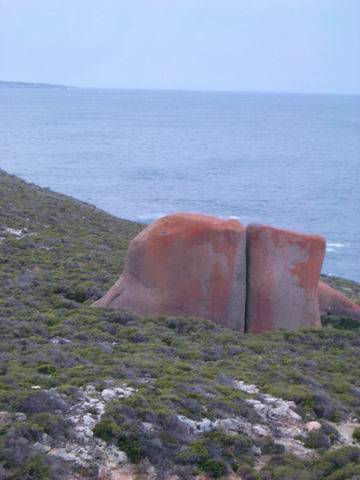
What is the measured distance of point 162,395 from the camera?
12.7 meters

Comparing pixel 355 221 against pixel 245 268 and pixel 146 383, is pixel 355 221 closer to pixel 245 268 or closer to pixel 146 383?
pixel 245 268

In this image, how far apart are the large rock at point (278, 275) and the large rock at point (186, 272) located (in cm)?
34

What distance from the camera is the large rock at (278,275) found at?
20703 mm

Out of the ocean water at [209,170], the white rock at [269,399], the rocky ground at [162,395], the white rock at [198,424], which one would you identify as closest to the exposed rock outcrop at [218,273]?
the rocky ground at [162,395]

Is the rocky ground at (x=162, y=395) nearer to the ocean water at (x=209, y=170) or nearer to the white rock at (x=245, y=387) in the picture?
the white rock at (x=245, y=387)

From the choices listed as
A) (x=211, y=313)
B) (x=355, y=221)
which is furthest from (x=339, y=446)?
(x=355, y=221)

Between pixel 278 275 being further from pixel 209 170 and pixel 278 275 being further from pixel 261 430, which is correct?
pixel 209 170

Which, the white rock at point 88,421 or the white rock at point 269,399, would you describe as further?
the white rock at point 269,399

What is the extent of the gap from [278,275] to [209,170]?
79280 millimetres

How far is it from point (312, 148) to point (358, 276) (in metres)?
83.0

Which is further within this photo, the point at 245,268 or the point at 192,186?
the point at 192,186

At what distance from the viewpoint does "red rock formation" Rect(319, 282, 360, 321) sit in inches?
891

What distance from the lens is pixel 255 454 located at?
11.5 metres

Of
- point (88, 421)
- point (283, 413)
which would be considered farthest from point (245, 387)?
point (88, 421)
